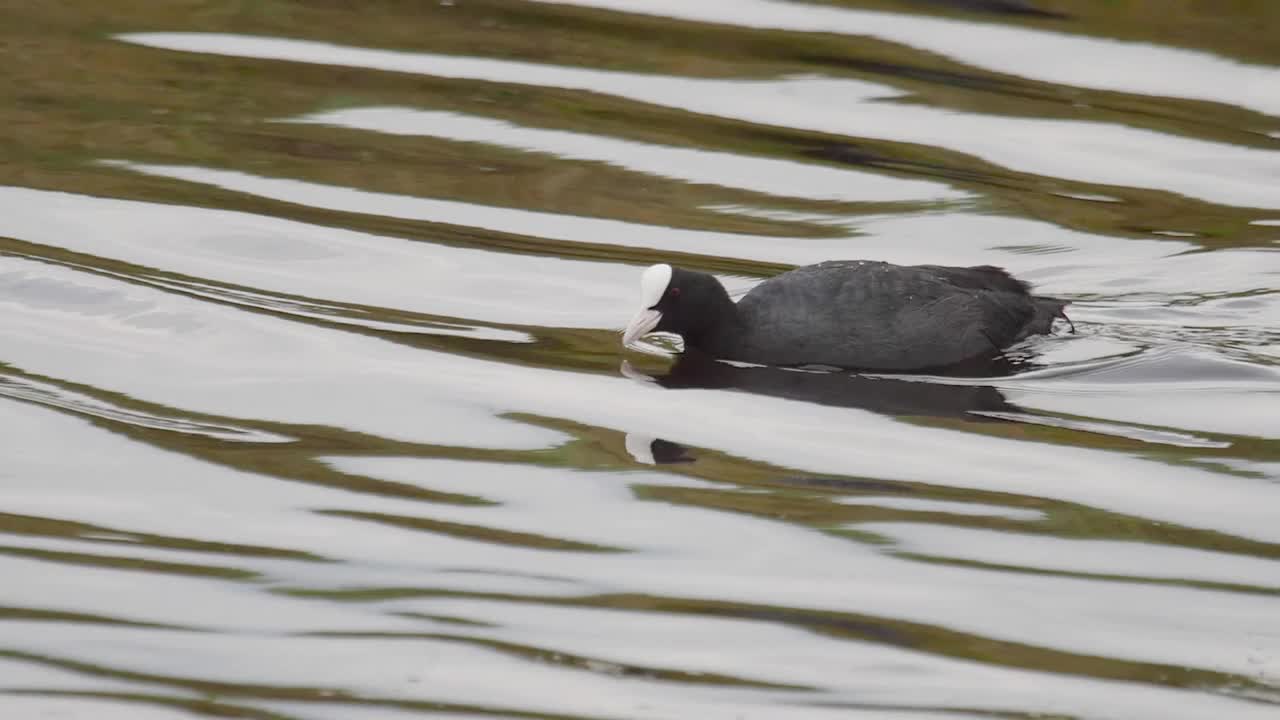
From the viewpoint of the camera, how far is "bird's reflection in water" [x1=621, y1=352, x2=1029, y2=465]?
643 centimetres

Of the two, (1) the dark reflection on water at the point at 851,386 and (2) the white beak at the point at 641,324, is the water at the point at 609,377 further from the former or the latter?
(2) the white beak at the point at 641,324

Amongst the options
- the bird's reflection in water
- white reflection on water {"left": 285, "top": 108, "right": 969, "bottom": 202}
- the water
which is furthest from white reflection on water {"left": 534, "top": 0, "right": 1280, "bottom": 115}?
the bird's reflection in water

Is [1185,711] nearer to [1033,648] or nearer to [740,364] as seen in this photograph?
[1033,648]

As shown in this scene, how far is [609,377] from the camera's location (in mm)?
6770

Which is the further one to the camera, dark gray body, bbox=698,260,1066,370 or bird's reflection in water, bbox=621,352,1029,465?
dark gray body, bbox=698,260,1066,370

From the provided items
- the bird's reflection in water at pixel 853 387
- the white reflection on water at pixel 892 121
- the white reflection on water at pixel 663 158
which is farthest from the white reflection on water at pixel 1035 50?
the bird's reflection in water at pixel 853 387

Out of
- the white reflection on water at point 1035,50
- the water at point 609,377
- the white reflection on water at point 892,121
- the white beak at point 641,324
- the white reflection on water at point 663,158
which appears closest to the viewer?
the water at point 609,377

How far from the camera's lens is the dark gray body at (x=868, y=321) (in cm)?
699

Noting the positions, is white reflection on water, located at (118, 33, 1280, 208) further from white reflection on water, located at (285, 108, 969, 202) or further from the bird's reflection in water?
the bird's reflection in water

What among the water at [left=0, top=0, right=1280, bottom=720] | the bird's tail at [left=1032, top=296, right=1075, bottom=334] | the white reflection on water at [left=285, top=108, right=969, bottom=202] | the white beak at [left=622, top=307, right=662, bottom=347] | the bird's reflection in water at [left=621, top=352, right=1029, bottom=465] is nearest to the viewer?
the water at [left=0, top=0, right=1280, bottom=720]

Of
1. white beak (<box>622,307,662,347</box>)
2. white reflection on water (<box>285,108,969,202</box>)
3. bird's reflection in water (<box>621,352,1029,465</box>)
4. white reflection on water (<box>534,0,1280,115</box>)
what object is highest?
white reflection on water (<box>534,0,1280,115</box>)

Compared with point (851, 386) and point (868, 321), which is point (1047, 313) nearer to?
point (868, 321)

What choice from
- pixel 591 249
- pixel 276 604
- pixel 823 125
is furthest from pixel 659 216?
pixel 276 604

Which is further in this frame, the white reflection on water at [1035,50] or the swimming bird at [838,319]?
the white reflection on water at [1035,50]
